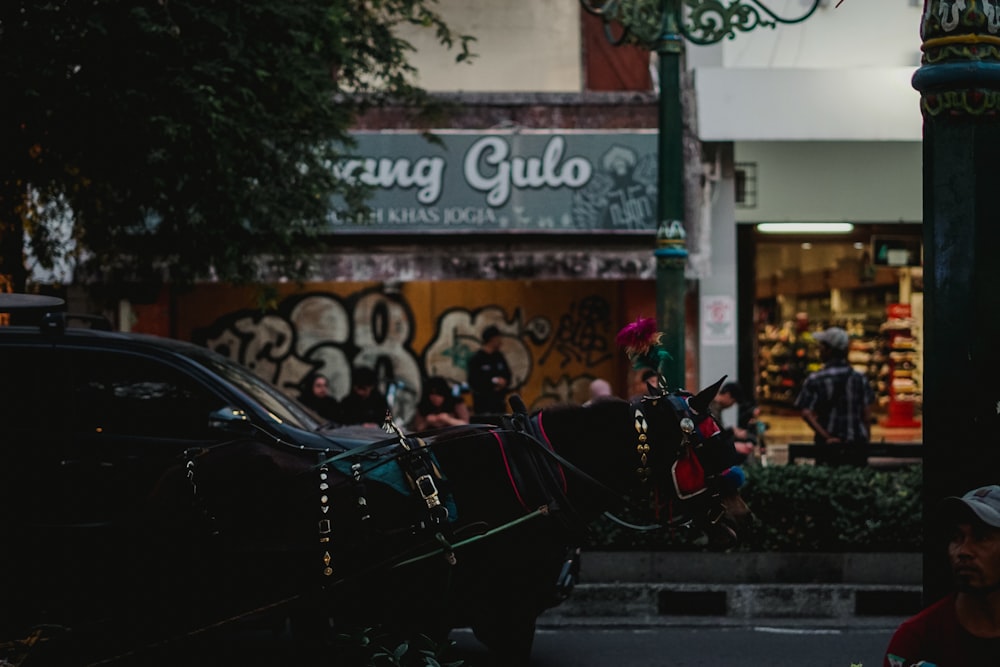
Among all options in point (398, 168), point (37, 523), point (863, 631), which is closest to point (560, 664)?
point (863, 631)

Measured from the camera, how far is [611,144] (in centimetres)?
1627

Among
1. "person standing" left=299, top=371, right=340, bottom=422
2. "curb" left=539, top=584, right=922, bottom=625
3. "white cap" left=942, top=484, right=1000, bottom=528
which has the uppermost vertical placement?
"white cap" left=942, top=484, right=1000, bottom=528

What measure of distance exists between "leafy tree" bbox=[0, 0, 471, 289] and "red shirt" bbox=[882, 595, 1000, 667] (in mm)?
7056

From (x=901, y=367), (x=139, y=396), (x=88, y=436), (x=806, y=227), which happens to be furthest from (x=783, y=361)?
(x=88, y=436)

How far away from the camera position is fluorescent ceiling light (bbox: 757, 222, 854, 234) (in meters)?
16.9

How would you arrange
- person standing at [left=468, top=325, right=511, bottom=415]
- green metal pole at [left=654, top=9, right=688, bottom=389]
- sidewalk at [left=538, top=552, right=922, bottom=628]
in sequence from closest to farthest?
sidewalk at [left=538, top=552, right=922, bottom=628]
green metal pole at [left=654, top=9, right=688, bottom=389]
person standing at [left=468, top=325, right=511, bottom=415]

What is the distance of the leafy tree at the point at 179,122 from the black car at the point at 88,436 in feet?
8.26

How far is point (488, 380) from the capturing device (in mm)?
13844

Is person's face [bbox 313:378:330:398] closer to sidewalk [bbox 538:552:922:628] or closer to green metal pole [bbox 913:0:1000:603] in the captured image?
sidewalk [bbox 538:552:922:628]

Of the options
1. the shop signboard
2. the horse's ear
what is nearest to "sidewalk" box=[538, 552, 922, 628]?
the horse's ear

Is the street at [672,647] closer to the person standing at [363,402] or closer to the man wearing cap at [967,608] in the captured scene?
the man wearing cap at [967,608]

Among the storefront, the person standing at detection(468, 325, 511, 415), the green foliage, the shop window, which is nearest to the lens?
the green foliage

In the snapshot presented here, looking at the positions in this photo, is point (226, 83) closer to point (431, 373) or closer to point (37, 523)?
point (37, 523)

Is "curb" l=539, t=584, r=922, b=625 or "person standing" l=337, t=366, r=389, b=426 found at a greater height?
"person standing" l=337, t=366, r=389, b=426
